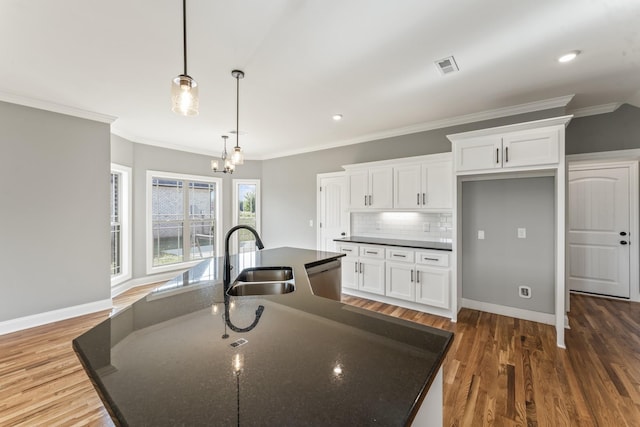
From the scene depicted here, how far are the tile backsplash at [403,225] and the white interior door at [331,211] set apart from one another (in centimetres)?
30

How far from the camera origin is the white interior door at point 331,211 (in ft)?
16.5

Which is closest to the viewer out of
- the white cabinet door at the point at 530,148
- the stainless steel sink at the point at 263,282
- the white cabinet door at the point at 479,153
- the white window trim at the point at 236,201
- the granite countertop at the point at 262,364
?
the granite countertop at the point at 262,364

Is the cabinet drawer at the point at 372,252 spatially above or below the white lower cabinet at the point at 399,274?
above

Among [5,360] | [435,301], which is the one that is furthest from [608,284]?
[5,360]

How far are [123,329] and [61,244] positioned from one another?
3467 mm

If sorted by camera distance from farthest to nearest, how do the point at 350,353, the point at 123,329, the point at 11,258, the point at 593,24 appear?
the point at 11,258 < the point at 593,24 < the point at 123,329 < the point at 350,353

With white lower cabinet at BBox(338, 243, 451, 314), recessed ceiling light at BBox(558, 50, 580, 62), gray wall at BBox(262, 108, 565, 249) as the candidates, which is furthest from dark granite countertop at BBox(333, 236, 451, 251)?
recessed ceiling light at BBox(558, 50, 580, 62)

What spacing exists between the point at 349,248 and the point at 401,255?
0.86 m

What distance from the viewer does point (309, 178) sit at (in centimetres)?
557

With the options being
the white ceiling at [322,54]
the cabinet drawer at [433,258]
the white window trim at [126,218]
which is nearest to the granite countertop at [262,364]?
the white ceiling at [322,54]

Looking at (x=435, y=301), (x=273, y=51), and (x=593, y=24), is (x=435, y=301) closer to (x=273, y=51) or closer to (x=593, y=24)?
(x=593, y=24)

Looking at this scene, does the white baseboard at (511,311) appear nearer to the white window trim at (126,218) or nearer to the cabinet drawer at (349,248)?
the cabinet drawer at (349,248)

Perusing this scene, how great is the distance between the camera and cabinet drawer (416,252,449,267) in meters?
3.44

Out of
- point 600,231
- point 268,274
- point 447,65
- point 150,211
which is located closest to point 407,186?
point 447,65
